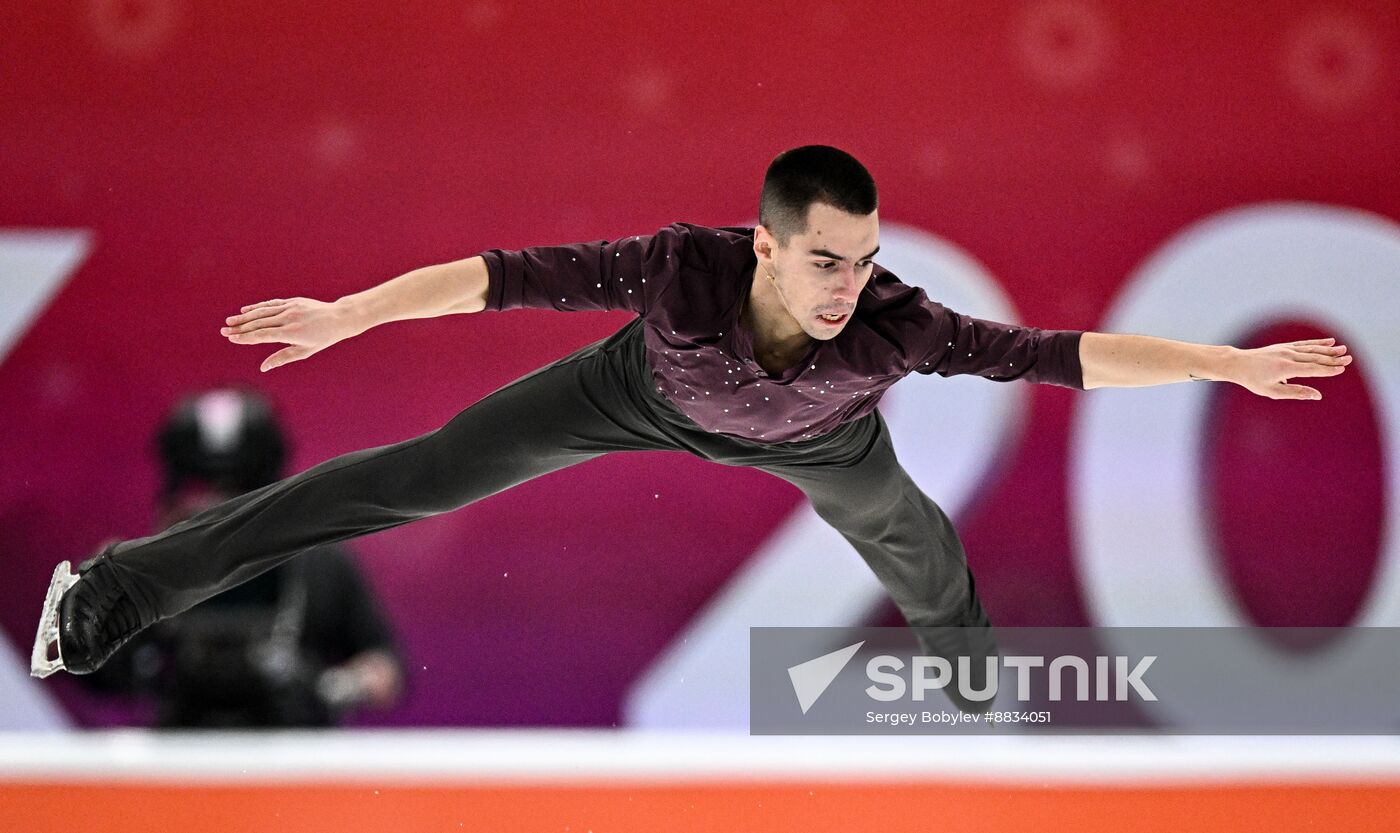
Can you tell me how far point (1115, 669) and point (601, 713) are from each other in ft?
5.64

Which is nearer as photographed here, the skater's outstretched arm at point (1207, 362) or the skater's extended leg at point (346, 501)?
the skater's outstretched arm at point (1207, 362)

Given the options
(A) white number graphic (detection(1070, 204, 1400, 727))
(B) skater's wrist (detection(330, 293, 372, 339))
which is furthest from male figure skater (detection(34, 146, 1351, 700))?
(A) white number graphic (detection(1070, 204, 1400, 727))

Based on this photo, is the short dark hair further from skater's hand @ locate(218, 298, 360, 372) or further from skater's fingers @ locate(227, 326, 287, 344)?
skater's fingers @ locate(227, 326, 287, 344)

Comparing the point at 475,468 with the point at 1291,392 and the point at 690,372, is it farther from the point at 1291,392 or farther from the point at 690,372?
the point at 1291,392

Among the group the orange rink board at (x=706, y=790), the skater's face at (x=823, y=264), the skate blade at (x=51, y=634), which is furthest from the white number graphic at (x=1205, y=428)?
the skate blade at (x=51, y=634)

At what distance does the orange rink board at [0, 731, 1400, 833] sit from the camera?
7.69ft

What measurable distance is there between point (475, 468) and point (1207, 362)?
4.61 feet

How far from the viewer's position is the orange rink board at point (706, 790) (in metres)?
2.34

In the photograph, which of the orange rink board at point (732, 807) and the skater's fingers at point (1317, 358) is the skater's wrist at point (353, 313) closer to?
the orange rink board at point (732, 807)

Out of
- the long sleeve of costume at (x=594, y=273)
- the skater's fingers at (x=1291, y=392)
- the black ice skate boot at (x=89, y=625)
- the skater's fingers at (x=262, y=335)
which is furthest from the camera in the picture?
the black ice skate boot at (x=89, y=625)

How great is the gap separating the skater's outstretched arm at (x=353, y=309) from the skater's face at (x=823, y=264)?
0.54 meters

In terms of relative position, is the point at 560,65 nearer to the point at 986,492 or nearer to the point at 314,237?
the point at 314,237

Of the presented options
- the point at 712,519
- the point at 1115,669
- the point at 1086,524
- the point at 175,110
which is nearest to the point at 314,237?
the point at 175,110
